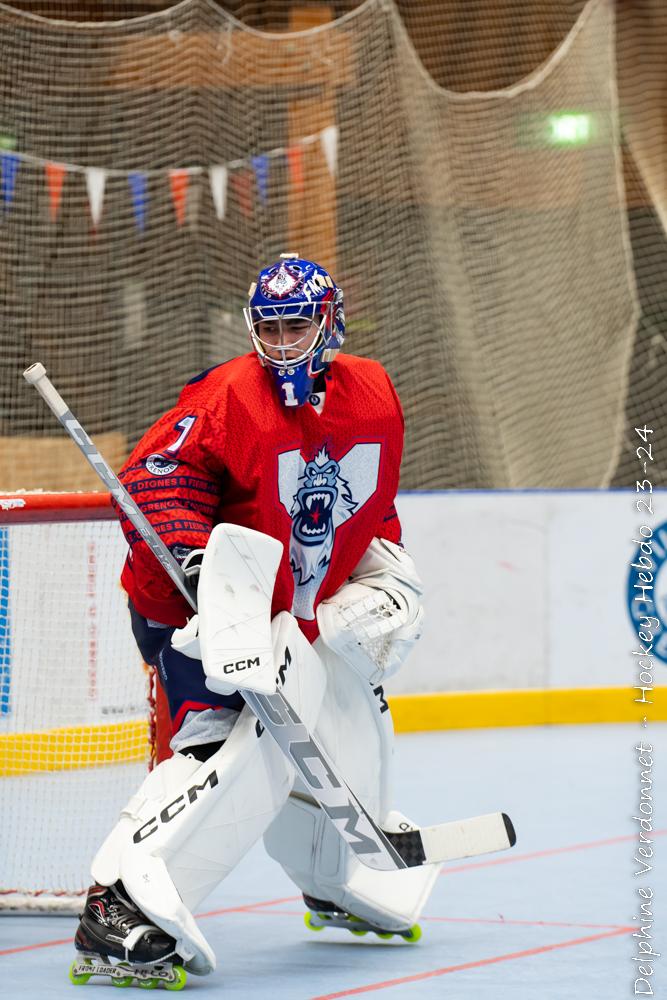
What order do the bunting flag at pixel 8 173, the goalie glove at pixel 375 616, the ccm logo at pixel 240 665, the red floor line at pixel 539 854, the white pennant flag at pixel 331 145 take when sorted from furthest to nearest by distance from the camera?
the white pennant flag at pixel 331 145, the bunting flag at pixel 8 173, the red floor line at pixel 539 854, the goalie glove at pixel 375 616, the ccm logo at pixel 240 665

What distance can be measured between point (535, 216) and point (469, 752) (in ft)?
8.88

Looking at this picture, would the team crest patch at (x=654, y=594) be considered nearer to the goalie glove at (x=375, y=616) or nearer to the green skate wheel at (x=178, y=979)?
the goalie glove at (x=375, y=616)

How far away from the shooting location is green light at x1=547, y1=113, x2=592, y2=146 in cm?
731

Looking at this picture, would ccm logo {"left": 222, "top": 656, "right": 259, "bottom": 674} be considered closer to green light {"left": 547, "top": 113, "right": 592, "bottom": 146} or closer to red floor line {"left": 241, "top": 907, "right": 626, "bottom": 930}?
red floor line {"left": 241, "top": 907, "right": 626, "bottom": 930}

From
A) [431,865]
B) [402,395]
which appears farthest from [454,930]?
[402,395]

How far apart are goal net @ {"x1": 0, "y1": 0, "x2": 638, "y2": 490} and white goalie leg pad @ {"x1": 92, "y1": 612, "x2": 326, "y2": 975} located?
414cm

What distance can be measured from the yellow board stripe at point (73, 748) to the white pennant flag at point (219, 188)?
10.5ft

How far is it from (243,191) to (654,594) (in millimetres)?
2495

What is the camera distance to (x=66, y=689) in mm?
4332

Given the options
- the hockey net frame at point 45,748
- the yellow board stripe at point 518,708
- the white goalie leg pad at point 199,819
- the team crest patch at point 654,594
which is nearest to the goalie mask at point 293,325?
the white goalie leg pad at point 199,819

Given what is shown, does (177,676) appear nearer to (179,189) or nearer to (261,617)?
(261,617)

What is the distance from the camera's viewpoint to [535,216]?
723cm

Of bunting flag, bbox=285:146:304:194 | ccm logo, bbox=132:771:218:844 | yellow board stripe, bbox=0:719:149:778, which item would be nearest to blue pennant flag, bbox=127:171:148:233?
bunting flag, bbox=285:146:304:194

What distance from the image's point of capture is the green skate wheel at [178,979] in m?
2.63
